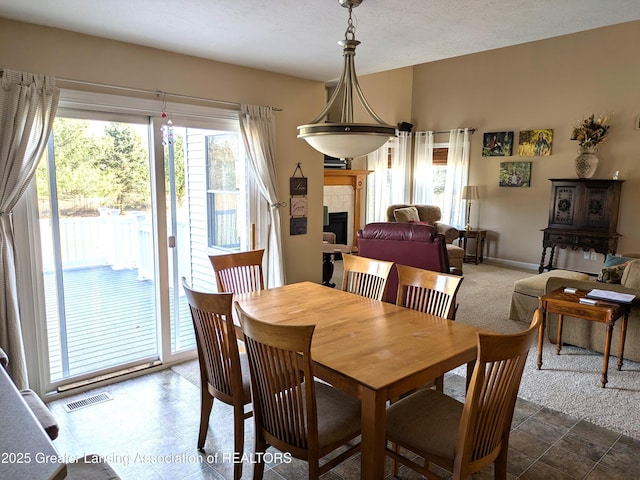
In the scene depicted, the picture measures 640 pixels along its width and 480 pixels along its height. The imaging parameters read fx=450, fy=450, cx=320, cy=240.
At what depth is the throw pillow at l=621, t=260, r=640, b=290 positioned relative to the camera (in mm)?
3600

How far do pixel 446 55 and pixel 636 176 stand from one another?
440 centimetres

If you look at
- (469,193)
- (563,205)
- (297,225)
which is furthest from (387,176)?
(297,225)

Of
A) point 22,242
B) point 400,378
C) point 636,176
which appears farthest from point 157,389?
point 636,176

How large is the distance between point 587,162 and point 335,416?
6.06 m

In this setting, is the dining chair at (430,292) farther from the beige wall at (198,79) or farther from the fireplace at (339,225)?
the fireplace at (339,225)

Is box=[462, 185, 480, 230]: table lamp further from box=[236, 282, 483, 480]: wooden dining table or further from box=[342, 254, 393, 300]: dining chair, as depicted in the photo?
box=[236, 282, 483, 480]: wooden dining table

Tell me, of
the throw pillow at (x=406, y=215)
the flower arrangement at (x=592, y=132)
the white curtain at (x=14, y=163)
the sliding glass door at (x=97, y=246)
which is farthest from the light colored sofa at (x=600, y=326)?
the white curtain at (x=14, y=163)

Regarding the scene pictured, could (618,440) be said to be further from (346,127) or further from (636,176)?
(636,176)

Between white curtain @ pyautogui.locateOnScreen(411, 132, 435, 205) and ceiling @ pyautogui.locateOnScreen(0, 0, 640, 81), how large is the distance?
5.10 m

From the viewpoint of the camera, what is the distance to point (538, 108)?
7.11 metres

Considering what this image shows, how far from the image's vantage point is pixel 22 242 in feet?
9.27

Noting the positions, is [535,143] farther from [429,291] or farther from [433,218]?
[429,291]

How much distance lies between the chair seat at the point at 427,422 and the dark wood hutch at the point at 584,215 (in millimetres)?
5341

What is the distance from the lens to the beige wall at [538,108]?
6301 mm
